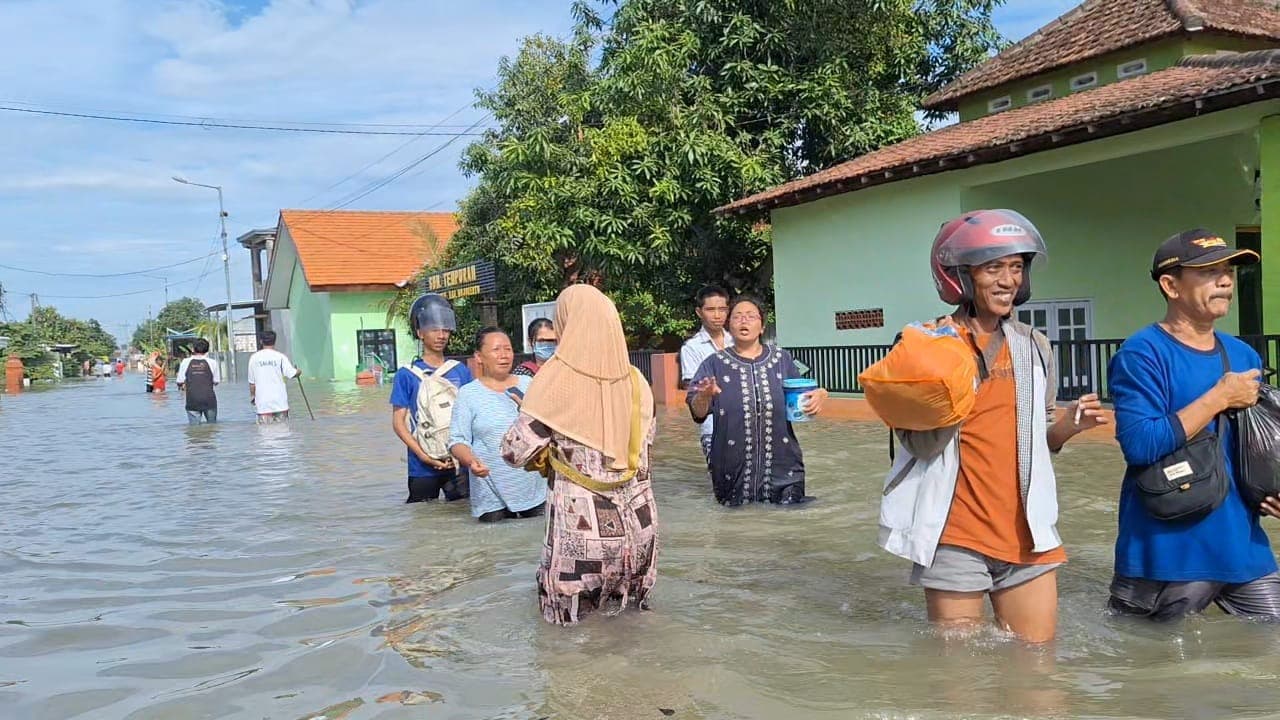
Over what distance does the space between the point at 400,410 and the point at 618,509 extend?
3.41 metres

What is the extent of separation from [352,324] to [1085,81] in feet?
102

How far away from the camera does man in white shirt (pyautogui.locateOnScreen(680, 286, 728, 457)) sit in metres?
7.34

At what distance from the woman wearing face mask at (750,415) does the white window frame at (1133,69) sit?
10690 millimetres

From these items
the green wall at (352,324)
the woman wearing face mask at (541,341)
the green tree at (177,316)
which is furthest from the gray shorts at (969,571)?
the green tree at (177,316)

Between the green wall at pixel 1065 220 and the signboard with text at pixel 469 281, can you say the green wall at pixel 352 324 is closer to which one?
the signboard with text at pixel 469 281

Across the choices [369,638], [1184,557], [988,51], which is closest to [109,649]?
[369,638]

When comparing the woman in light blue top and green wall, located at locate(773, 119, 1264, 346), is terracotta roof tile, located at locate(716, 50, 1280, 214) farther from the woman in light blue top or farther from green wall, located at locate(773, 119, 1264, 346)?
the woman in light blue top

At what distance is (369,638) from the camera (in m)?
4.79

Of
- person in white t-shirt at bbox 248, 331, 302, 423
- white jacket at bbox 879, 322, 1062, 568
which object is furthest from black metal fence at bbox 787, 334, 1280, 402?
person in white t-shirt at bbox 248, 331, 302, 423

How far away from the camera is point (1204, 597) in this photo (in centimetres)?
370

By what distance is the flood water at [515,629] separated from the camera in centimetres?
374

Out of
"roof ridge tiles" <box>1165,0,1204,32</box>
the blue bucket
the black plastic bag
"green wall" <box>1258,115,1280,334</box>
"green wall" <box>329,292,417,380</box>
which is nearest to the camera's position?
the black plastic bag

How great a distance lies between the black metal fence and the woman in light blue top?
315cm

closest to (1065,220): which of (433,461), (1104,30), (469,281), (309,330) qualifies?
(1104,30)
